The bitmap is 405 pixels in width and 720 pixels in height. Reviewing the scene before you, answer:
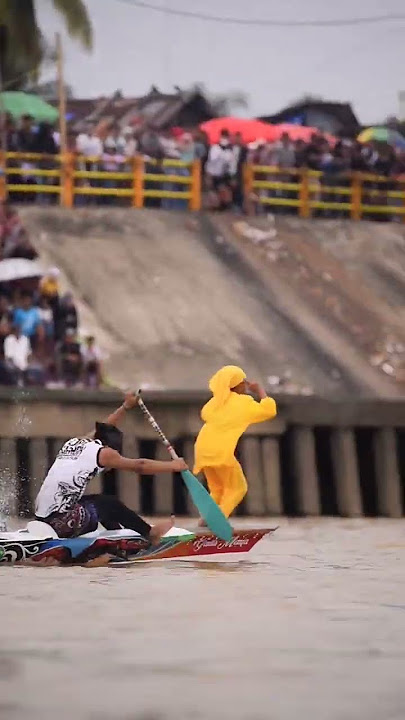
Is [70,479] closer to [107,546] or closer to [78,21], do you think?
[107,546]

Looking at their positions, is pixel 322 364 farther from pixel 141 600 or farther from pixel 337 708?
pixel 337 708

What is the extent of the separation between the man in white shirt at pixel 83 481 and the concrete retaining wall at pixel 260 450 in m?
4.50

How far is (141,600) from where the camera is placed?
7.12m

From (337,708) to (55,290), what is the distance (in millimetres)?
15144

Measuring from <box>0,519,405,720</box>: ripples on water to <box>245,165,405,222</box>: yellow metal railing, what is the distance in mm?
14414

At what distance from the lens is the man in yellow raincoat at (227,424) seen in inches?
419

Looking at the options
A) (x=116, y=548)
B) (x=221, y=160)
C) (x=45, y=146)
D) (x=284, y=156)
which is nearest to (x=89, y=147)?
(x=45, y=146)

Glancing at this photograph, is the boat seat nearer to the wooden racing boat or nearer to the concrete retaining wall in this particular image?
the wooden racing boat

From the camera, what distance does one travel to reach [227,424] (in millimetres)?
10750

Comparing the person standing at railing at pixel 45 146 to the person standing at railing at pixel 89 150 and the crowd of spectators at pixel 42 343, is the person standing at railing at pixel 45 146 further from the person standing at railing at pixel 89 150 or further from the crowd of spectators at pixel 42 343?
the crowd of spectators at pixel 42 343

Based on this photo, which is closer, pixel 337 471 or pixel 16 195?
pixel 337 471

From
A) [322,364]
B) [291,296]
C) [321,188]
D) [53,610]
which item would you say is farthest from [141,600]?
[321,188]

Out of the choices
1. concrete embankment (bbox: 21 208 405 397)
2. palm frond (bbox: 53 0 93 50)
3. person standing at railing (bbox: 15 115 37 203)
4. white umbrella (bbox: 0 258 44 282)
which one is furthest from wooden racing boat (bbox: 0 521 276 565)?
palm frond (bbox: 53 0 93 50)

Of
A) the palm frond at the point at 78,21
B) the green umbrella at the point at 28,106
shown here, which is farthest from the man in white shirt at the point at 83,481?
the green umbrella at the point at 28,106
